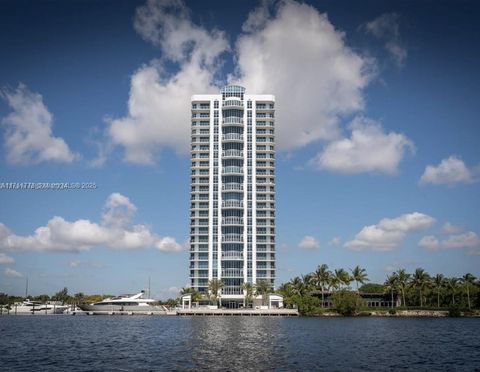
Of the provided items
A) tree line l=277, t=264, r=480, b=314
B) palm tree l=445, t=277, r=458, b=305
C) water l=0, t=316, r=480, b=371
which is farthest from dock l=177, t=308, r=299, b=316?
water l=0, t=316, r=480, b=371

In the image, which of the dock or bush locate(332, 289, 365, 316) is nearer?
bush locate(332, 289, 365, 316)

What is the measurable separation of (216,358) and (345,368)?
14.8 m

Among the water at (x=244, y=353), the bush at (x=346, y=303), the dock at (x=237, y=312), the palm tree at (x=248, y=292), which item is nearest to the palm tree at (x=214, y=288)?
the dock at (x=237, y=312)

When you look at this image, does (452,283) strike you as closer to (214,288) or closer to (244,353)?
(214,288)

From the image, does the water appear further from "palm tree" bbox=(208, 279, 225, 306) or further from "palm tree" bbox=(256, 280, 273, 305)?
"palm tree" bbox=(208, 279, 225, 306)

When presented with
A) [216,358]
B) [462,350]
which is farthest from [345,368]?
[462,350]

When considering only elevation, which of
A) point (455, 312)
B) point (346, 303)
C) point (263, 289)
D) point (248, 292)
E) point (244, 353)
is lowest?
point (455, 312)

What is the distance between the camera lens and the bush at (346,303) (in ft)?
575

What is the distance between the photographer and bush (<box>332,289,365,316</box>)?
175125 mm

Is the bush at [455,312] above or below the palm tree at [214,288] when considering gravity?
below

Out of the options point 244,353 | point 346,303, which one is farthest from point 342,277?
point 244,353

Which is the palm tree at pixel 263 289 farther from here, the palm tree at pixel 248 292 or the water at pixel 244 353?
the water at pixel 244 353

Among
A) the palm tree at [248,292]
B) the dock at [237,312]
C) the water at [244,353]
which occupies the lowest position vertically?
the dock at [237,312]

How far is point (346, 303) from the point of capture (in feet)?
574
